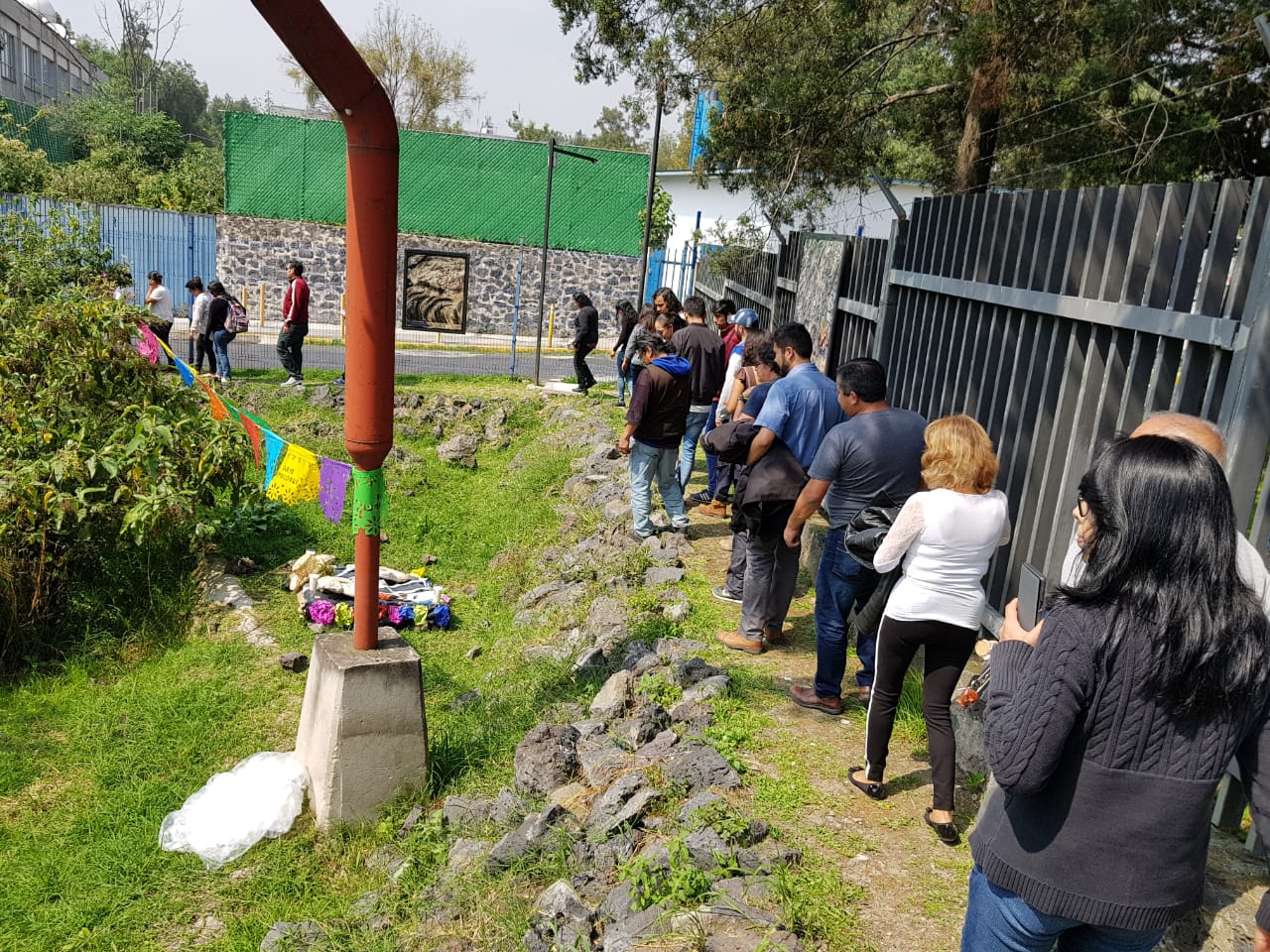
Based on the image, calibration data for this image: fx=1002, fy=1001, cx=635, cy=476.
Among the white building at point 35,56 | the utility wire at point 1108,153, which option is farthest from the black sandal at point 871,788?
the white building at point 35,56

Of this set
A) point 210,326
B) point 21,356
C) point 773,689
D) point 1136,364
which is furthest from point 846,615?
point 210,326

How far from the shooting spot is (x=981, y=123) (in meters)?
11.4

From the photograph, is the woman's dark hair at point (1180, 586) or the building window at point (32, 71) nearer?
the woman's dark hair at point (1180, 586)

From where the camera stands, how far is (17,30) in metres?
46.3

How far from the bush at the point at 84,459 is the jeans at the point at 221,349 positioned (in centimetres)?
675

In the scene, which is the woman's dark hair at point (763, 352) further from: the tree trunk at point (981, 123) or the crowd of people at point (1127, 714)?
the tree trunk at point (981, 123)

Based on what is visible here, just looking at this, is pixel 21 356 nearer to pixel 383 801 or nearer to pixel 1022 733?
pixel 383 801

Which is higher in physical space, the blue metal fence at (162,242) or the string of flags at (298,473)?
the blue metal fence at (162,242)

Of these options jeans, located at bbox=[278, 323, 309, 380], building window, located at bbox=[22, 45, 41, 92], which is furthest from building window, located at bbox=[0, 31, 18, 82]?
jeans, located at bbox=[278, 323, 309, 380]

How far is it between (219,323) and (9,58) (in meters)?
40.2

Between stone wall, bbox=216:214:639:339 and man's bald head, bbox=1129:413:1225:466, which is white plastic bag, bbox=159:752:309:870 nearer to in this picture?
man's bald head, bbox=1129:413:1225:466

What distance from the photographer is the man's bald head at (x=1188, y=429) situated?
9.42 feet

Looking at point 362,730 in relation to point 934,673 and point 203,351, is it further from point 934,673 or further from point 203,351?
point 203,351

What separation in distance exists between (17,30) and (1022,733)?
57.1 metres
